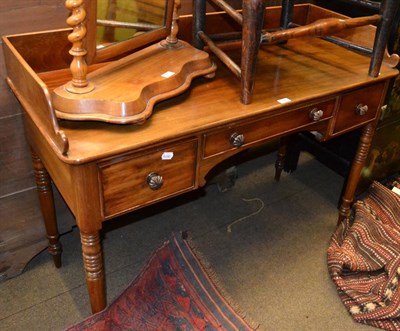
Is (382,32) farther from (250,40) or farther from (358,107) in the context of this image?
(250,40)

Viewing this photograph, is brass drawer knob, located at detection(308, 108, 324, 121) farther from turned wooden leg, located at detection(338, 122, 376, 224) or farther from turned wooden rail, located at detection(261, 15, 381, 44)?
turned wooden leg, located at detection(338, 122, 376, 224)

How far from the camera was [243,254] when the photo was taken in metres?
1.98

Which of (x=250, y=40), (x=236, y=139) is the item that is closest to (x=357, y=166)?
(x=236, y=139)

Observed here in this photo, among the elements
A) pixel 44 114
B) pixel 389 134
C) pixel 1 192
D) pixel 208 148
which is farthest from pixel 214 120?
pixel 389 134

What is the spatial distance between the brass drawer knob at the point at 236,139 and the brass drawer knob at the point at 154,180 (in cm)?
26

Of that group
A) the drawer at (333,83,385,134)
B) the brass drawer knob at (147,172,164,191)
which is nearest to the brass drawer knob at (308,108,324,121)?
the drawer at (333,83,385,134)

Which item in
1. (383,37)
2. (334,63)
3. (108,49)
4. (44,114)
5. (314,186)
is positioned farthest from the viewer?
(314,186)

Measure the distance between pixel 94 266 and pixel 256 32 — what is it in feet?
2.62

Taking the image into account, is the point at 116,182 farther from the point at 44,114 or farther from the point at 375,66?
the point at 375,66

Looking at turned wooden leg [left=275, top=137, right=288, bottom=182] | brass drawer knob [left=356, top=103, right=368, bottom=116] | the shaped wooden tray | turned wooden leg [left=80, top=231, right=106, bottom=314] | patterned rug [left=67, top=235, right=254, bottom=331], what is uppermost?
the shaped wooden tray

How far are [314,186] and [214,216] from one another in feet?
2.05

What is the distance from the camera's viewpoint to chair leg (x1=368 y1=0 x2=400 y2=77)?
1.54m

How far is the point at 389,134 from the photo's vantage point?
2.20 metres

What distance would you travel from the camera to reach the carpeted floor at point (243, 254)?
1.70 m
